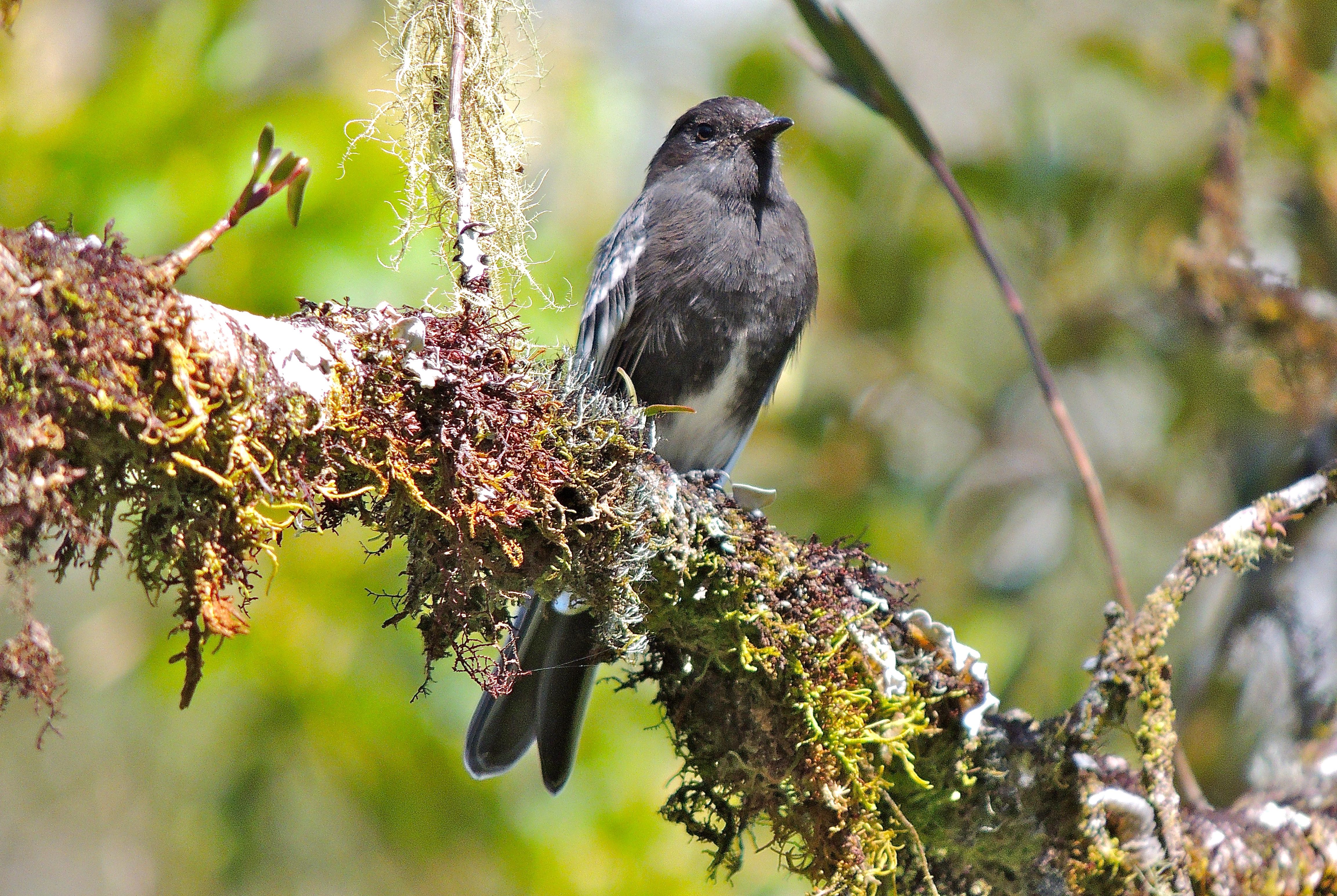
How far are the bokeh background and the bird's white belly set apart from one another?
0.86 m

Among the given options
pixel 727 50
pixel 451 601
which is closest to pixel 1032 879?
pixel 451 601

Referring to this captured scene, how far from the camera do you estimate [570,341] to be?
4660 millimetres

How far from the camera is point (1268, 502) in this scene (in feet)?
7.70

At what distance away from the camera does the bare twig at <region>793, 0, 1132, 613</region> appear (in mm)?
2443

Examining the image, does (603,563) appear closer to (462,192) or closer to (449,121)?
(462,192)

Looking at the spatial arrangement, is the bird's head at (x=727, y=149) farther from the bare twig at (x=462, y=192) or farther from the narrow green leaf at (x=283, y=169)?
the narrow green leaf at (x=283, y=169)

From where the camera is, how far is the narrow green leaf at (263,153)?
5.16 feet

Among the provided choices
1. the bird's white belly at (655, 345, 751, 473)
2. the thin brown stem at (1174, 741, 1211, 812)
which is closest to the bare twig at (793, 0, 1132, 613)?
the thin brown stem at (1174, 741, 1211, 812)

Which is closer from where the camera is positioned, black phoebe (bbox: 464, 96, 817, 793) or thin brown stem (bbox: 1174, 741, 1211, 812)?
thin brown stem (bbox: 1174, 741, 1211, 812)

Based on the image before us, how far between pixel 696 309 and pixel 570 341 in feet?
5.09

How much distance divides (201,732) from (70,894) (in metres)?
2.71

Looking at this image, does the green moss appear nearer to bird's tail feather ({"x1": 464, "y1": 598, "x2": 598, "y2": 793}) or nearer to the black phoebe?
bird's tail feather ({"x1": 464, "y1": 598, "x2": 598, "y2": 793})

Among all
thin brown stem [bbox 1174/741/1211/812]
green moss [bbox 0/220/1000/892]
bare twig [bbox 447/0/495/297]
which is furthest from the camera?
thin brown stem [bbox 1174/741/1211/812]

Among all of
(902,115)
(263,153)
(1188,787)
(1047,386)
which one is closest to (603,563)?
(263,153)
